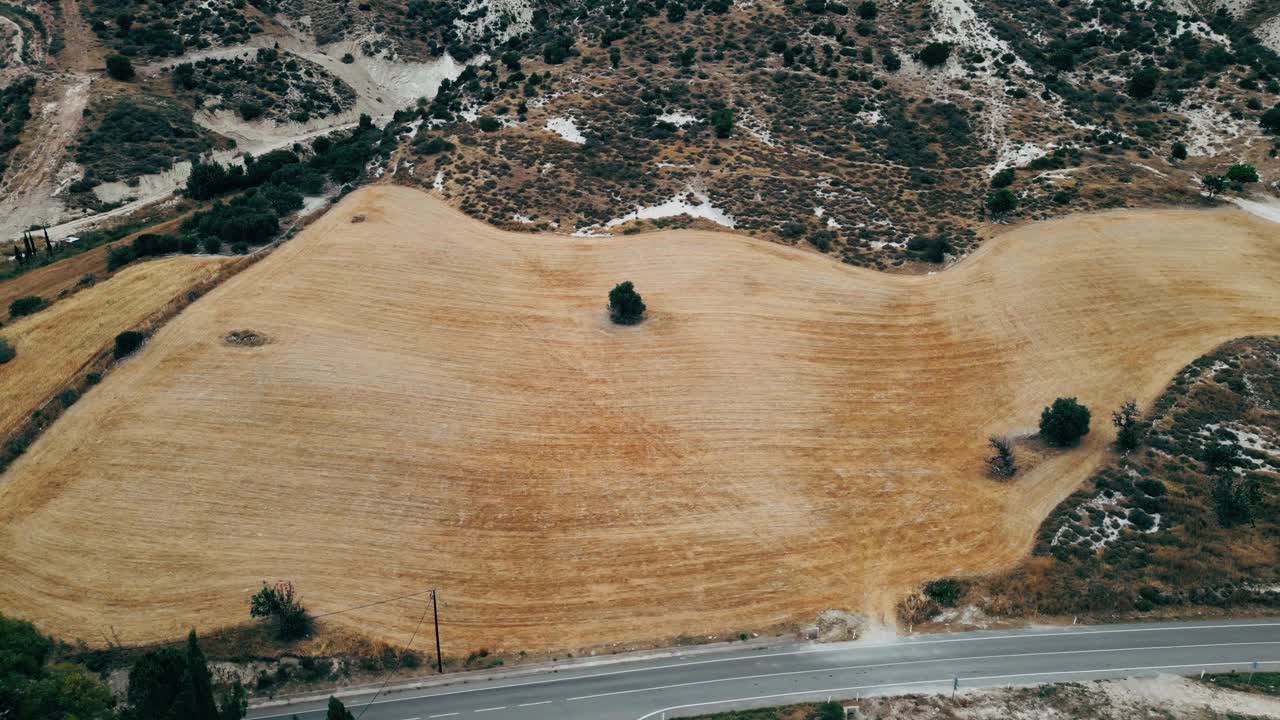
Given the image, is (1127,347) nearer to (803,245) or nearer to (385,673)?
(803,245)

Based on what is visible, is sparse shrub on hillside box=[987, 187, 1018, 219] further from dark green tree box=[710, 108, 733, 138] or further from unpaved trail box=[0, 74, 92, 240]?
unpaved trail box=[0, 74, 92, 240]

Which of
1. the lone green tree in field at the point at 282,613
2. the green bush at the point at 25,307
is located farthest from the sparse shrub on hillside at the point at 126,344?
the lone green tree in field at the point at 282,613

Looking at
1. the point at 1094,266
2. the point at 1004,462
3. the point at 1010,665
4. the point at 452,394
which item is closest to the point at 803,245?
the point at 1094,266

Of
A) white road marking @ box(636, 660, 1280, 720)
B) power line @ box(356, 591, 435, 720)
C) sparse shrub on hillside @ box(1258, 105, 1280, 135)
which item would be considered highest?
sparse shrub on hillside @ box(1258, 105, 1280, 135)

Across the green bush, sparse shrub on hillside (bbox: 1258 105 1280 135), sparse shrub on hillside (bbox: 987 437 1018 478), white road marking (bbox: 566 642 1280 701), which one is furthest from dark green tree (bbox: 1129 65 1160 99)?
the green bush

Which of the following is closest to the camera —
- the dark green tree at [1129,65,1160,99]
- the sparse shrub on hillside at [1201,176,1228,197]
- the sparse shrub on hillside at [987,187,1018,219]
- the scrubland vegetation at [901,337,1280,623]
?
the scrubland vegetation at [901,337,1280,623]

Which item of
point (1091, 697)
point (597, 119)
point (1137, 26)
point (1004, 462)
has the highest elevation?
point (1137, 26)
